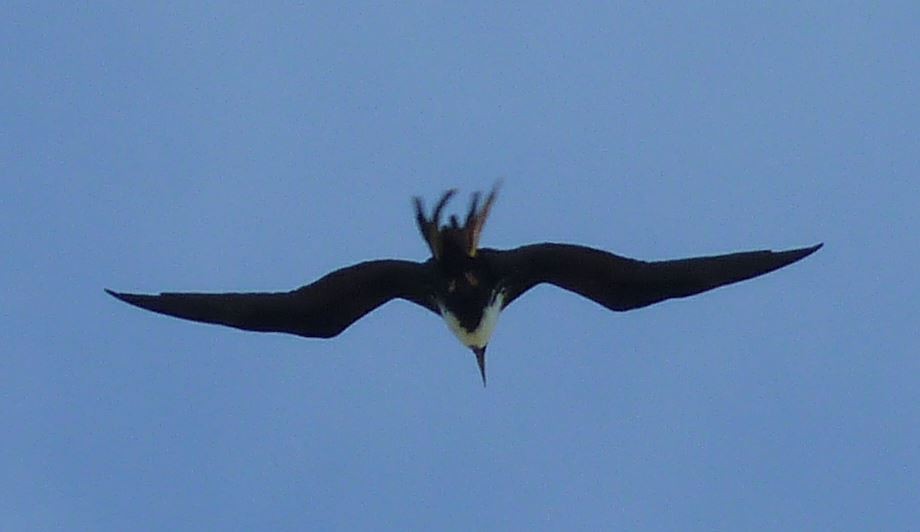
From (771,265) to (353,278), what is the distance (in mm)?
3535

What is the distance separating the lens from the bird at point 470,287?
12594 millimetres

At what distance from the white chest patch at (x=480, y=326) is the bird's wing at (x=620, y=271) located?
13cm

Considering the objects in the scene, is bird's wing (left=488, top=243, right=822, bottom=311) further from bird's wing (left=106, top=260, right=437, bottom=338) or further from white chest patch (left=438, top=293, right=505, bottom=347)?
bird's wing (left=106, top=260, right=437, bottom=338)

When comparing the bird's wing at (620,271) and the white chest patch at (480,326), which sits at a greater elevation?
the bird's wing at (620,271)

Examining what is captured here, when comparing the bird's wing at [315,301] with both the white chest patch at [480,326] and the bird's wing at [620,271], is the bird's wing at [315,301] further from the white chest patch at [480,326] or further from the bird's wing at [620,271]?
the bird's wing at [620,271]

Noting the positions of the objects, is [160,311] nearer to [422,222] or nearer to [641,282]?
[422,222]

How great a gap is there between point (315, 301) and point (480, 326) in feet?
4.68

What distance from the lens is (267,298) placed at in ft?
42.0

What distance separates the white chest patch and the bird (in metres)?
0.01

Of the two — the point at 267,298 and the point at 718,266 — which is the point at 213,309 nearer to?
the point at 267,298

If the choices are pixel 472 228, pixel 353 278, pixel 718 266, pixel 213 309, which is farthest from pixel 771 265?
pixel 213 309

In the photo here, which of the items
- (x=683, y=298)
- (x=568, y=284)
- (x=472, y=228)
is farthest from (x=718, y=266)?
(x=472, y=228)

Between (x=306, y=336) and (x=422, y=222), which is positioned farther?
(x=306, y=336)

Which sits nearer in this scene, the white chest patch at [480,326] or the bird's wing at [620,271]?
the bird's wing at [620,271]
